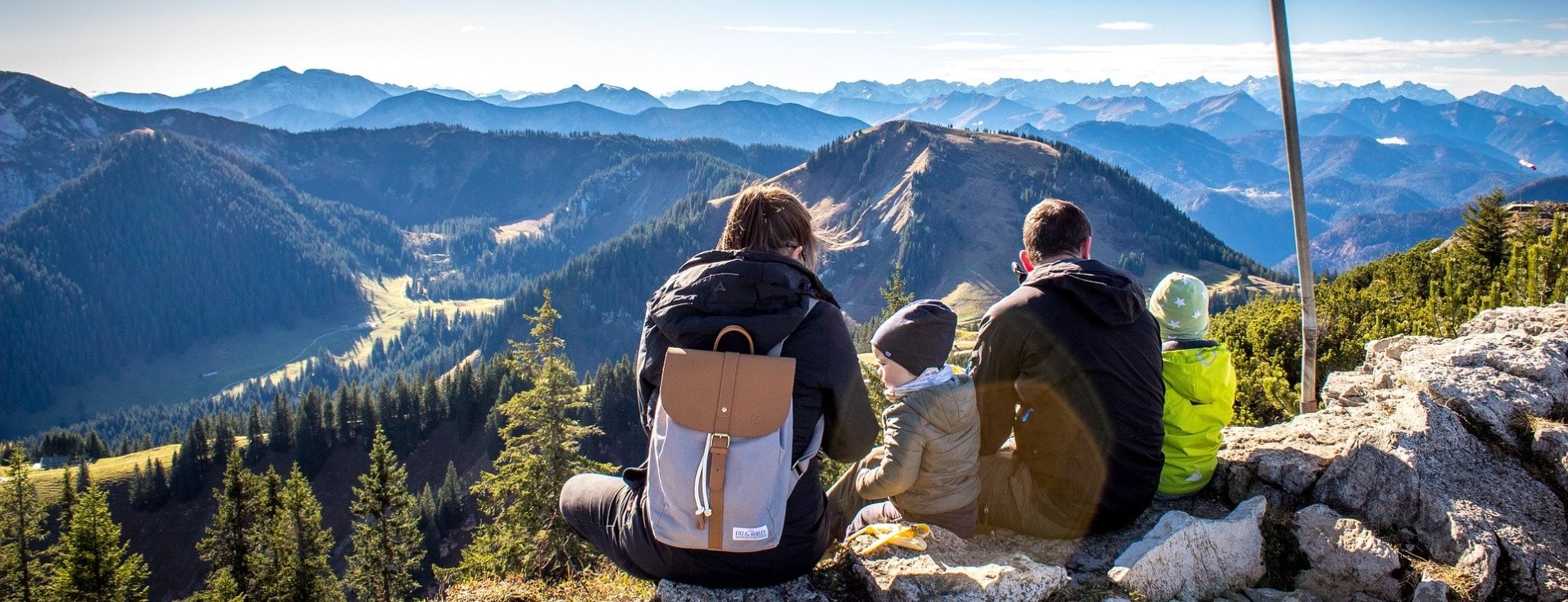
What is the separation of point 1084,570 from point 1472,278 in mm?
16085

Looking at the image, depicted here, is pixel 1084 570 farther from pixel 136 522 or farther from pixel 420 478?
pixel 136 522

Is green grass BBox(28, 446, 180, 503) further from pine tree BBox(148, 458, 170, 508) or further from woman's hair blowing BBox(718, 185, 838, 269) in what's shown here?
woman's hair blowing BBox(718, 185, 838, 269)

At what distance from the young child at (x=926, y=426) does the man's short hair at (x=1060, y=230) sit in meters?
1.18

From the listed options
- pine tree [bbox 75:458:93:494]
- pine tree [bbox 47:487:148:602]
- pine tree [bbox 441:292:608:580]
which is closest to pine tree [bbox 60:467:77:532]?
pine tree [bbox 47:487:148:602]

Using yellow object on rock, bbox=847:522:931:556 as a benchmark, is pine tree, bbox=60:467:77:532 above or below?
below

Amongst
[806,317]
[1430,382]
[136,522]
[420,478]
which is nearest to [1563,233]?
[1430,382]

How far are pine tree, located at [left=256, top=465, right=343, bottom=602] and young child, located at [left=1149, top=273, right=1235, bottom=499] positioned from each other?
38.9 m

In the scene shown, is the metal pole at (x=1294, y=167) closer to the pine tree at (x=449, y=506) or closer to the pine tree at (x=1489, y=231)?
the pine tree at (x=1489, y=231)

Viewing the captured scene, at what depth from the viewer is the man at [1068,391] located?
630 cm

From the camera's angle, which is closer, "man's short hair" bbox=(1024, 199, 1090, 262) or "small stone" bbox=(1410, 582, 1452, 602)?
"small stone" bbox=(1410, 582, 1452, 602)

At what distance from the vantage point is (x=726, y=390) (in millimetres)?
4719

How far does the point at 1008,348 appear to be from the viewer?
659 centimetres

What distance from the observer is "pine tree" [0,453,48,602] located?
3216cm

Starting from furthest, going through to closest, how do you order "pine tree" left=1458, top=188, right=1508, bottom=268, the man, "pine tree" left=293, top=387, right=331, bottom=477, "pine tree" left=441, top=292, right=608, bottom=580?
"pine tree" left=293, top=387, right=331, bottom=477
"pine tree" left=1458, top=188, right=1508, bottom=268
"pine tree" left=441, top=292, right=608, bottom=580
the man
